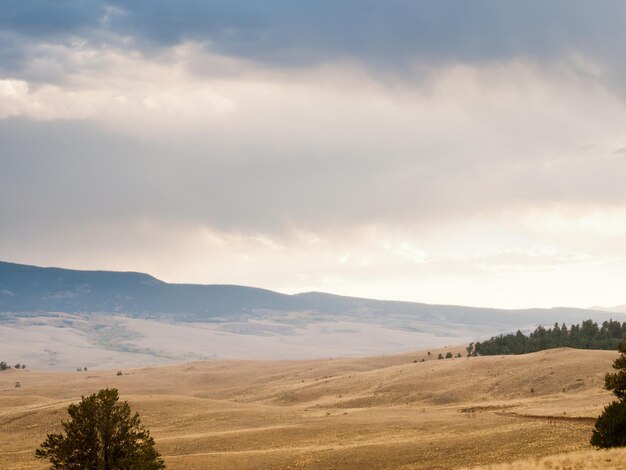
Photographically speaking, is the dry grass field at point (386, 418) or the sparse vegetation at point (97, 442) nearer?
the sparse vegetation at point (97, 442)

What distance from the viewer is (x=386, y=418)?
61.8m

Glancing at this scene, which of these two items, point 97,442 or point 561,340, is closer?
point 97,442

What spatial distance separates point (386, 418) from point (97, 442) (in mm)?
29256

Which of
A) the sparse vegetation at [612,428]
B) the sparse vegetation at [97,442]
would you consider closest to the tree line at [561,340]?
the sparse vegetation at [612,428]

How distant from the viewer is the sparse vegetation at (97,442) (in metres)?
37.3

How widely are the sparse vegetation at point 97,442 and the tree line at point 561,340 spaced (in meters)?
92.4

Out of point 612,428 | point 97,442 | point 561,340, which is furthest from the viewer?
point 561,340

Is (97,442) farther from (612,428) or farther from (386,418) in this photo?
(386,418)

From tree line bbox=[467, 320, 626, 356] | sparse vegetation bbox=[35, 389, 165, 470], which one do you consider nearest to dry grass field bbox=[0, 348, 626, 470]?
sparse vegetation bbox=[35, 389, 165, 470]

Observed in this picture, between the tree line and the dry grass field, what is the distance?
25903mm

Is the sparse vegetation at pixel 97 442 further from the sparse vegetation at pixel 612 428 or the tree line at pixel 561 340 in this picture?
the tree line at pixel 561 340

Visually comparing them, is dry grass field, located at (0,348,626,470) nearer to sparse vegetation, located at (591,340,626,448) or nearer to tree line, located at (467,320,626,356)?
sparse vegetation, located at (591,340,626,448)

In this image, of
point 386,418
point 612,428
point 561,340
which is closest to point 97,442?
point 612,428

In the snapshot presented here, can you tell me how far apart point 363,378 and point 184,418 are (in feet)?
111
